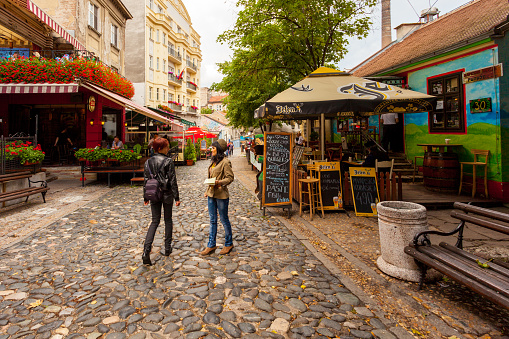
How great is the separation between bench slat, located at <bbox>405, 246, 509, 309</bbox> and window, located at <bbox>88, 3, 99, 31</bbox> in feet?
67.3

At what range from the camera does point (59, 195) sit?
9.57 metres

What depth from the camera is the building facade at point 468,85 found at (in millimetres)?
7820

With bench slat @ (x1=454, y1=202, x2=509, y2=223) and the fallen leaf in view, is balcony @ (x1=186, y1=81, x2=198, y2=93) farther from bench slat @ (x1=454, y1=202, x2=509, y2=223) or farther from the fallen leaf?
bench slat @ (x1=454, y1=202, x2=509, y2=223)

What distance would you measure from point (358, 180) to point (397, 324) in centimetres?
459

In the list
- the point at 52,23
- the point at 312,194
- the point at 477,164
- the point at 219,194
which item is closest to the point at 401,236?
the point at 219,194

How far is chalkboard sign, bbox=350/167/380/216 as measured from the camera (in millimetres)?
6982

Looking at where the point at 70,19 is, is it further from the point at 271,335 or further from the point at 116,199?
the point at 271,335

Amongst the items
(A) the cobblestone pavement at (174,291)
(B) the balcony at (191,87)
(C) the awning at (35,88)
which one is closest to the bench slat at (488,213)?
(A) the cobblestone pavement at (174,291)

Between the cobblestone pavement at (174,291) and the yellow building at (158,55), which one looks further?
the yellow building at (158,55)

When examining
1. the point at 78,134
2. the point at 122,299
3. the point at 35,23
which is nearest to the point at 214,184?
the point at 122,299

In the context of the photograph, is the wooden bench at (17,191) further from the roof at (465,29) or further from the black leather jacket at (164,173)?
the roof at (465,29)

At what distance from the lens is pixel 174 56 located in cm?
4109

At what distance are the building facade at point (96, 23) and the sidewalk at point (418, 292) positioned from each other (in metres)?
14.7

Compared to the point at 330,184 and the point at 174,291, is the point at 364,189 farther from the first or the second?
the point at 174,291
